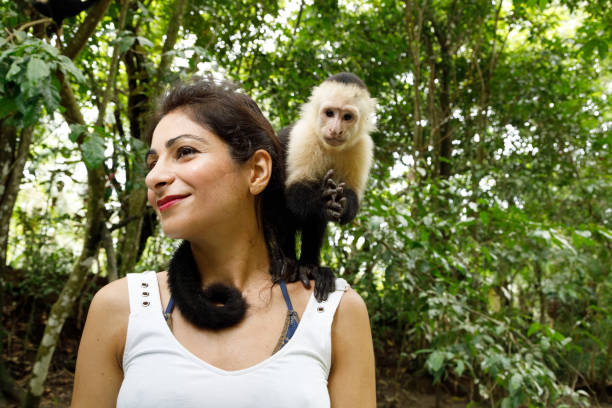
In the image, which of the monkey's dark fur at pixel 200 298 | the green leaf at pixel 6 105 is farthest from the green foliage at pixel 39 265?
the monkey's dark fur at pixel 200 298

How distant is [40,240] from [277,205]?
382 centimetres

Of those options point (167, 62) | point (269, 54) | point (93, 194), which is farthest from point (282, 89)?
point (93, 194)

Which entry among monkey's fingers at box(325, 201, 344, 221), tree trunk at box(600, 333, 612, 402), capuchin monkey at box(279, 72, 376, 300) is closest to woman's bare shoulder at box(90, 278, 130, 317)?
capuchin monkey at box(279, 72, 376, 300)

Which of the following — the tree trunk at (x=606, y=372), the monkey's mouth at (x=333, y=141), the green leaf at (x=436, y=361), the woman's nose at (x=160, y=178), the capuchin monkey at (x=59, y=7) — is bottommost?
the tree trunk at (x=606, y=372)

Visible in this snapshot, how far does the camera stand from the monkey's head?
2.12 m

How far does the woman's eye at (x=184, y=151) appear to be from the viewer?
0.99m

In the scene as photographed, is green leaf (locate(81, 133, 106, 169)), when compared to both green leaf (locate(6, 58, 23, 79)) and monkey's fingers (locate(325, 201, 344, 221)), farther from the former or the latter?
monkey's fingers (locate(325, 201, 344, 221))

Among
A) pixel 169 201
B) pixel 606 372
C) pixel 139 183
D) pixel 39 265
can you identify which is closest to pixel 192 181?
pixel 169 201

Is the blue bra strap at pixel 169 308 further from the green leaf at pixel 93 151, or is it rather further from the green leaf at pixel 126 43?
the green leaf at pixel 126 43

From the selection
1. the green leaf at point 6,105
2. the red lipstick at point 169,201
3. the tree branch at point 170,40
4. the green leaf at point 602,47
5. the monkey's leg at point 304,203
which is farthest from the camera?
the green leaf at point 602,47

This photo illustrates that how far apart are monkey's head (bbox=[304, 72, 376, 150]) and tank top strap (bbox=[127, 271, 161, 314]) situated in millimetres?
1226

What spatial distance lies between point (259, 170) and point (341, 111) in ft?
3.89

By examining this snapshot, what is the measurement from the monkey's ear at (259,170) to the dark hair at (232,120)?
16 millimetres

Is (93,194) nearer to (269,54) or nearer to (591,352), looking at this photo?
(269,54)
